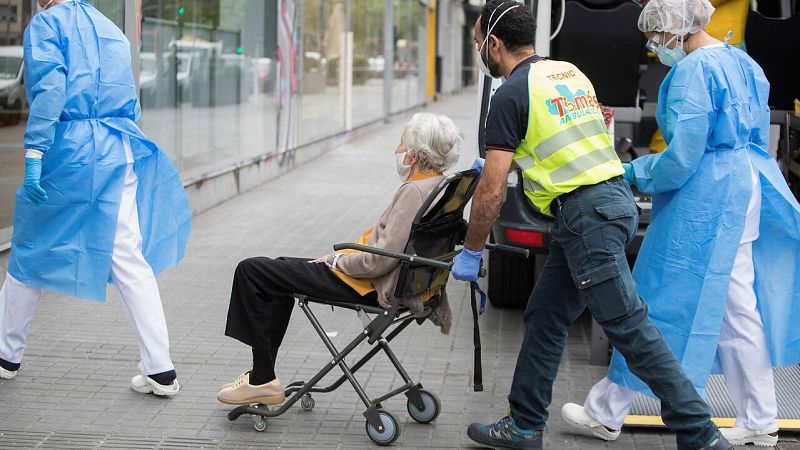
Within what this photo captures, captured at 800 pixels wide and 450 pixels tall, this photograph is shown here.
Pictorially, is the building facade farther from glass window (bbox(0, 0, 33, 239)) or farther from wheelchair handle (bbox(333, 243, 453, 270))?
wheelchair handle (bbox(333, 243, 453, 270))

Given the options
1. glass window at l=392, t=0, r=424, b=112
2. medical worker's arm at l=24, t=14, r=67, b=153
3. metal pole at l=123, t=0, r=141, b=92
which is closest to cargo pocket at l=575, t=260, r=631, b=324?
medical worker's arm at l=24, t=14, r=67, b=153

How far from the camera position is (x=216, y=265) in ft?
25.9

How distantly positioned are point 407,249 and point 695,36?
4.47ft

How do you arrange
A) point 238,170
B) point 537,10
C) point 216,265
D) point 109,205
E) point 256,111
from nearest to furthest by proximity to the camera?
point 109,205, point 537,10, point 216,265, point 238,170, point 256,111

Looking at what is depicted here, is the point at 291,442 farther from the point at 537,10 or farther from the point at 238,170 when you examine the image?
the point at 238,170

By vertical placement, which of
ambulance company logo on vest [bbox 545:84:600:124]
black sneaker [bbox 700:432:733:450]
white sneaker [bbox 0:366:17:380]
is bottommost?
white sneaker [bbox 0:366:17:380]

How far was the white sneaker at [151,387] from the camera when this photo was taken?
4906 millimetres

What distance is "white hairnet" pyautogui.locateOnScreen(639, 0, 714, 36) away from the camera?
169 inches

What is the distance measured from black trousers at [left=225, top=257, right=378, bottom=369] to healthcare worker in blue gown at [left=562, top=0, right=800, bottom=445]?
1.10m

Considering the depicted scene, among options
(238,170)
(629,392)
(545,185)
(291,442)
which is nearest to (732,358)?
(629,392)

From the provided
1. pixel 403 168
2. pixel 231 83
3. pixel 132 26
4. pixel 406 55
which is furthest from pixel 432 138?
pixel 406 55

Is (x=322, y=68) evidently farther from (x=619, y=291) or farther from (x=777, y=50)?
(x=619, y=291)

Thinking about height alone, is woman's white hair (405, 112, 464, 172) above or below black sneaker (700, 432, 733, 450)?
above

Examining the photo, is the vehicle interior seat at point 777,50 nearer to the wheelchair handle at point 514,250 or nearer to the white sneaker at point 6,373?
the wheelchair handle at point 514,250
